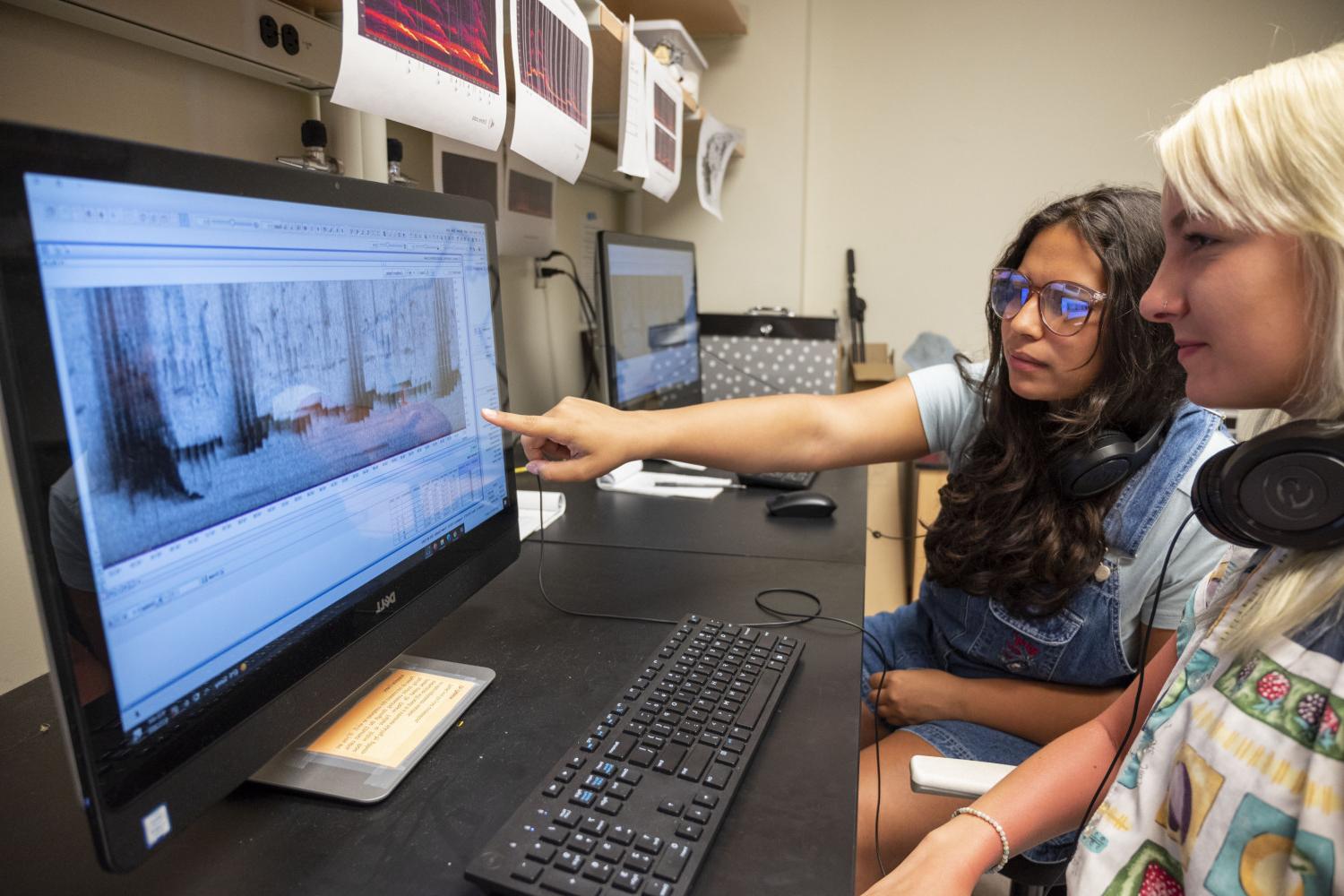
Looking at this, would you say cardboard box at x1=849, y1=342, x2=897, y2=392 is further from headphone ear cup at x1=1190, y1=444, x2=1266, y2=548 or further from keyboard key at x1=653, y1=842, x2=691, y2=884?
keyboard key at x1=653, y1=842, x2=691, y2=884

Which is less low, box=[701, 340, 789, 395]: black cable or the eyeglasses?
the eyeglasses

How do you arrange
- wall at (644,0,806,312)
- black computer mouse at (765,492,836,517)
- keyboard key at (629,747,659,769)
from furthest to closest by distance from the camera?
wall at (644,0,806,312) → black computer mouse at (765,492,836,517) → keyboard key at (629,747,659,769)

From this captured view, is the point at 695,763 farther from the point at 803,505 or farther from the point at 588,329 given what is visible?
the point at 588,329

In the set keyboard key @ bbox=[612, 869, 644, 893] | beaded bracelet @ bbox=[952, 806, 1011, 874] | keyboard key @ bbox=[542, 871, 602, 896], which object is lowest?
beaded bracelet @ bbox=[952, 806, 1011, 874]

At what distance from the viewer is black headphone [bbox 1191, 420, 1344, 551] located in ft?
1.70

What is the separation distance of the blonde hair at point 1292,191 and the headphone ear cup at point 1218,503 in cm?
3

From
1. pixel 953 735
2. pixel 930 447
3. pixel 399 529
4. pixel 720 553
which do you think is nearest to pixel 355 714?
pixel 399 529

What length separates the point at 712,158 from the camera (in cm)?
212

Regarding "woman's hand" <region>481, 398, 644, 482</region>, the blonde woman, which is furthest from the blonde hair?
"woman's hand" <region>481, 398, 644, 482</region>

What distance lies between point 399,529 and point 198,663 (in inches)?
8.2

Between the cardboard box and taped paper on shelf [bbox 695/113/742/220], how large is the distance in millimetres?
623

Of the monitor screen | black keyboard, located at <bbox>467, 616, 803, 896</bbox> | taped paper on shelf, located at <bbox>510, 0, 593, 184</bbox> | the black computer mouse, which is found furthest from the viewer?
the monitor screen

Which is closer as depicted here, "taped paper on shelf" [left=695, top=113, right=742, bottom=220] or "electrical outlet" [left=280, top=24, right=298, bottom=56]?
"electrical outlet" [left=280, top=24, right=298, bottom=56]

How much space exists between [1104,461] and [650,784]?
66cm
